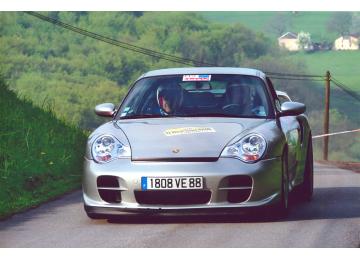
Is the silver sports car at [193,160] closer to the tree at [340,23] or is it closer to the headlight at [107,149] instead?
the headlight at [107,149]

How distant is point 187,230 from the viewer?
8531 millimetres

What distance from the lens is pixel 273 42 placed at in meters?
63.8

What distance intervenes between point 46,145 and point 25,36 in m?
53.6

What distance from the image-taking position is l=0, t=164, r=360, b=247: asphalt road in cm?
791

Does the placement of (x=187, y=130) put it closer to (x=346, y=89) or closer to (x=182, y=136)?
(x=182, y=136)

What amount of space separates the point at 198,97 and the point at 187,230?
1.81 metres

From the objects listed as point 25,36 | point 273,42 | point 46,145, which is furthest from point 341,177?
point 25,36

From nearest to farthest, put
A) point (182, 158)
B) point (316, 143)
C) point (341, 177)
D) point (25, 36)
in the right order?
point (182, 158) → point (341, 177) → point (25, 36) → point (316, 143)

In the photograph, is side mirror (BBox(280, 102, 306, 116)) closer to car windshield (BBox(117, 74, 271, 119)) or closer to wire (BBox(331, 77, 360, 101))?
car windshield (BBox(117, 74, 271, 119))

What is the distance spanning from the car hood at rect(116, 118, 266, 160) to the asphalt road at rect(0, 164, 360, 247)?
1.91 feet

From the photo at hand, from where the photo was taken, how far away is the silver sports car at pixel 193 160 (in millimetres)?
8758

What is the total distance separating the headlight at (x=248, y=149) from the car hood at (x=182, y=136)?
2.8 inches

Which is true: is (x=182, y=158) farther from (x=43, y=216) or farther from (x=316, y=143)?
(x=316, y=143)
